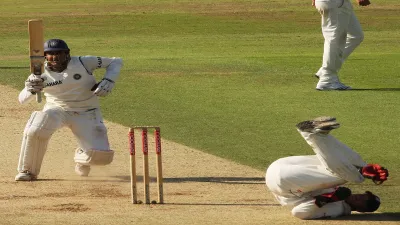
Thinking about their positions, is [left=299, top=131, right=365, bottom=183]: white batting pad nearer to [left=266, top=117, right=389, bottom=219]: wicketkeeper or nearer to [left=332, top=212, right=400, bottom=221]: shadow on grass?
[left=266, top=117, right=389, bottom=219]: wicketkeeper

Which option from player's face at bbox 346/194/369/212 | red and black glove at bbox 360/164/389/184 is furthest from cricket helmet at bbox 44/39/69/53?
red and black glove at bbox 360/164/389/184

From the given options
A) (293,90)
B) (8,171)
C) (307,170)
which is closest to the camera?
(307,170)

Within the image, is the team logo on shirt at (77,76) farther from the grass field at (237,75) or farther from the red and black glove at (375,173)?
the red and black glove at (375,173)

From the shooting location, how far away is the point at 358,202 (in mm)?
9859

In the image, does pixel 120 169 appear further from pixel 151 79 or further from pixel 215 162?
pixel 151 79

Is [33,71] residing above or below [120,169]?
above

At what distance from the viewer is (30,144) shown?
464 inches

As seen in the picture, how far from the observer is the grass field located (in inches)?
560

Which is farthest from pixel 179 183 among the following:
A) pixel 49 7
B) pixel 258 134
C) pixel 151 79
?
pixel 49 7

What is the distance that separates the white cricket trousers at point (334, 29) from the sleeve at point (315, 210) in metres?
8.68

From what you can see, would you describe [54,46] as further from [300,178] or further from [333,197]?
[333,197]

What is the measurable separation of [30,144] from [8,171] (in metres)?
0.69

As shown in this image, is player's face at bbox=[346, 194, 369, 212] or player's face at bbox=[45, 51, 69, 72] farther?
player's face at bbox=[45, 51, 69, 72]

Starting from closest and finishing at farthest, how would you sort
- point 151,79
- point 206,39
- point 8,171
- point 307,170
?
point 307,170 → point 8,171 → point 151,79 → point 206,39
